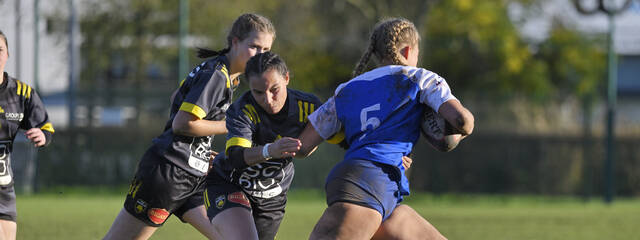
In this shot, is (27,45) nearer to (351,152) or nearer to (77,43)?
(77,43)

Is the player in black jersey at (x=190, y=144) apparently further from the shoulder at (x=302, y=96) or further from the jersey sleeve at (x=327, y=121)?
the jersey sleeve at (x=327, y=121)

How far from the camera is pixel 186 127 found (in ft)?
16.8

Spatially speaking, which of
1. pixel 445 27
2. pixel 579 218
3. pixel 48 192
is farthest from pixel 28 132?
pixel 445 27

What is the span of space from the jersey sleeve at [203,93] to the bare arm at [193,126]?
4 cm

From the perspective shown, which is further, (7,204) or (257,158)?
(7,204)

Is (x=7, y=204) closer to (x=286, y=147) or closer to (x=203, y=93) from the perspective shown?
(x=203, y=93)

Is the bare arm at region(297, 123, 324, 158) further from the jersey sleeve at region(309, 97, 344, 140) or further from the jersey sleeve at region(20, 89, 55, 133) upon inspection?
the jersey sleeve at region(20, 89, 55, 133)

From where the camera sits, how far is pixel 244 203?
4.97m

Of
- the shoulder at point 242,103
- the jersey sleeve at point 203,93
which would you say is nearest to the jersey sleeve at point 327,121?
the shoulder at point 242,103

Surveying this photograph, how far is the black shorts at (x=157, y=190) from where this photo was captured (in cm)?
543

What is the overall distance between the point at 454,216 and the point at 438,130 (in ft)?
31.3

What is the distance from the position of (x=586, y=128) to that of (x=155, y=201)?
43.9 feet

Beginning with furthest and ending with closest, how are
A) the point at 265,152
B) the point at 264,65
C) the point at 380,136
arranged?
the point at 264,65 → the point at 265,152 → the point at 380,136

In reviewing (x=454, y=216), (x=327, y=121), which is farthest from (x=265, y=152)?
(x=454, y=216)
